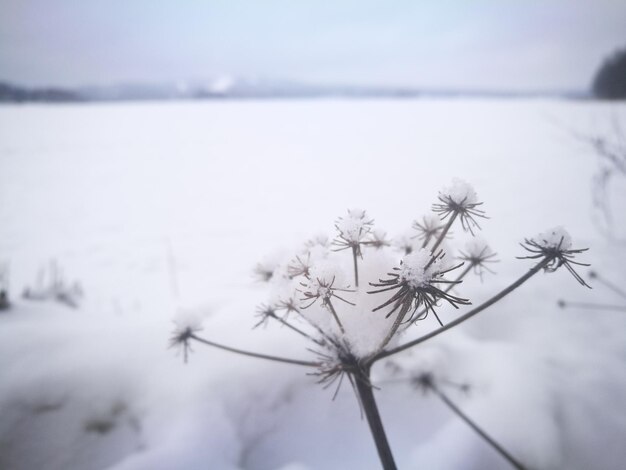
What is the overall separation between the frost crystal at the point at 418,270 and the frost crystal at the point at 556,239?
396 mm

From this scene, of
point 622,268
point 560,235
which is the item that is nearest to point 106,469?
point 560,235

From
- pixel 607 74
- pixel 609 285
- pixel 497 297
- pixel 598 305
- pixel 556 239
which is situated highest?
pixel 607 74

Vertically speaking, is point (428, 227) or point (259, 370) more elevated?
point (428, 227)

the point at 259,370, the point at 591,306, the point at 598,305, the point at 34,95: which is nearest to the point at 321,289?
the point at 259,370

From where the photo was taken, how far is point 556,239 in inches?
35.9

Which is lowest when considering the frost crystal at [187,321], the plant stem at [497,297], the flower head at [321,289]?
the plant stem at [497,297]

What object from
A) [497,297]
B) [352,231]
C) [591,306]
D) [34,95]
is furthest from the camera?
[34,95]

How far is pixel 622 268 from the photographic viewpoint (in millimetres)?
3064

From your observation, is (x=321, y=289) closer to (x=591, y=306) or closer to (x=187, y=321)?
(x=187, y=321)

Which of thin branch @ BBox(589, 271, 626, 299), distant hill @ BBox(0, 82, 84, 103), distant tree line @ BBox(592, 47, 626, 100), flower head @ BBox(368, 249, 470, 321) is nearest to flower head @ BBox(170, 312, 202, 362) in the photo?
flower head @ BBox(368, 249, 470, 321)

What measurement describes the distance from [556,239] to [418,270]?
48 centimetres

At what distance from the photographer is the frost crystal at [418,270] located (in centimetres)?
75

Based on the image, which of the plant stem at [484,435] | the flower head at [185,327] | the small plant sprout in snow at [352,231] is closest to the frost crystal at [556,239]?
the small plant sprout in snow at [352,231]

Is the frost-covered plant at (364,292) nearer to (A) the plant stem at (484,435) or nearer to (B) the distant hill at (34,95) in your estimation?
(A) the plant stem at (484,435)
